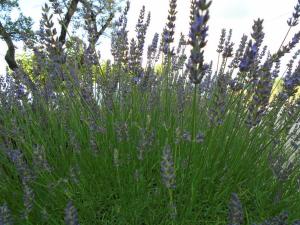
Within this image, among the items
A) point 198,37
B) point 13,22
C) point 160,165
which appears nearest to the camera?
point 198,37

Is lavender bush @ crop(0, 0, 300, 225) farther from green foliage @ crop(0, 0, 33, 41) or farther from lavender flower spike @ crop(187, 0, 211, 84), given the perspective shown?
green foliage @ crop(0, 0, 33, 41)

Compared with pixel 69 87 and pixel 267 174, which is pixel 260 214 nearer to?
pixel 267 174

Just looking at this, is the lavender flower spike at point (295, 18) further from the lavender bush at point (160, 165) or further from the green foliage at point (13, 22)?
the green foliage at point (13, 22)

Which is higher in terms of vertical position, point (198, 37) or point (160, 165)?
point (198, 37)

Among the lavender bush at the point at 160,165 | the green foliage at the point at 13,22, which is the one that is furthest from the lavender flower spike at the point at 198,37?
the green foliage at the point at 13,22

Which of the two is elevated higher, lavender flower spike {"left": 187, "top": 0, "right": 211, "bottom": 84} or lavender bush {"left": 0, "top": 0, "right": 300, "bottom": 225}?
lavender flower spike {"left": 187, "top": 0, "right": 211, "bottom": 84}

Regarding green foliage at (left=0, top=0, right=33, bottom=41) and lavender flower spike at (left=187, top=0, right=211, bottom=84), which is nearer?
lavender flower spike at (left=187, top=0, right=211, bottom=84)

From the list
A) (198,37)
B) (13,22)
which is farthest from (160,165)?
(13,22)

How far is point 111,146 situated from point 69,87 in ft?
3.06

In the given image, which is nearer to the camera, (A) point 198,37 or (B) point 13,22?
(A) point 198,37

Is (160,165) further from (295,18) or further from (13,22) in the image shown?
(13,22)

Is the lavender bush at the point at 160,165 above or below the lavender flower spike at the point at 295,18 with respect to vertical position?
below

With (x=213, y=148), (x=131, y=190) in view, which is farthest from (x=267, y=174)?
(x=131, y=190)

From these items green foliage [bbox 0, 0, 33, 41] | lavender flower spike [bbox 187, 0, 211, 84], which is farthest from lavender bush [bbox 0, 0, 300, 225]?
green foliage [bbox 0, 0, 33, 41]
